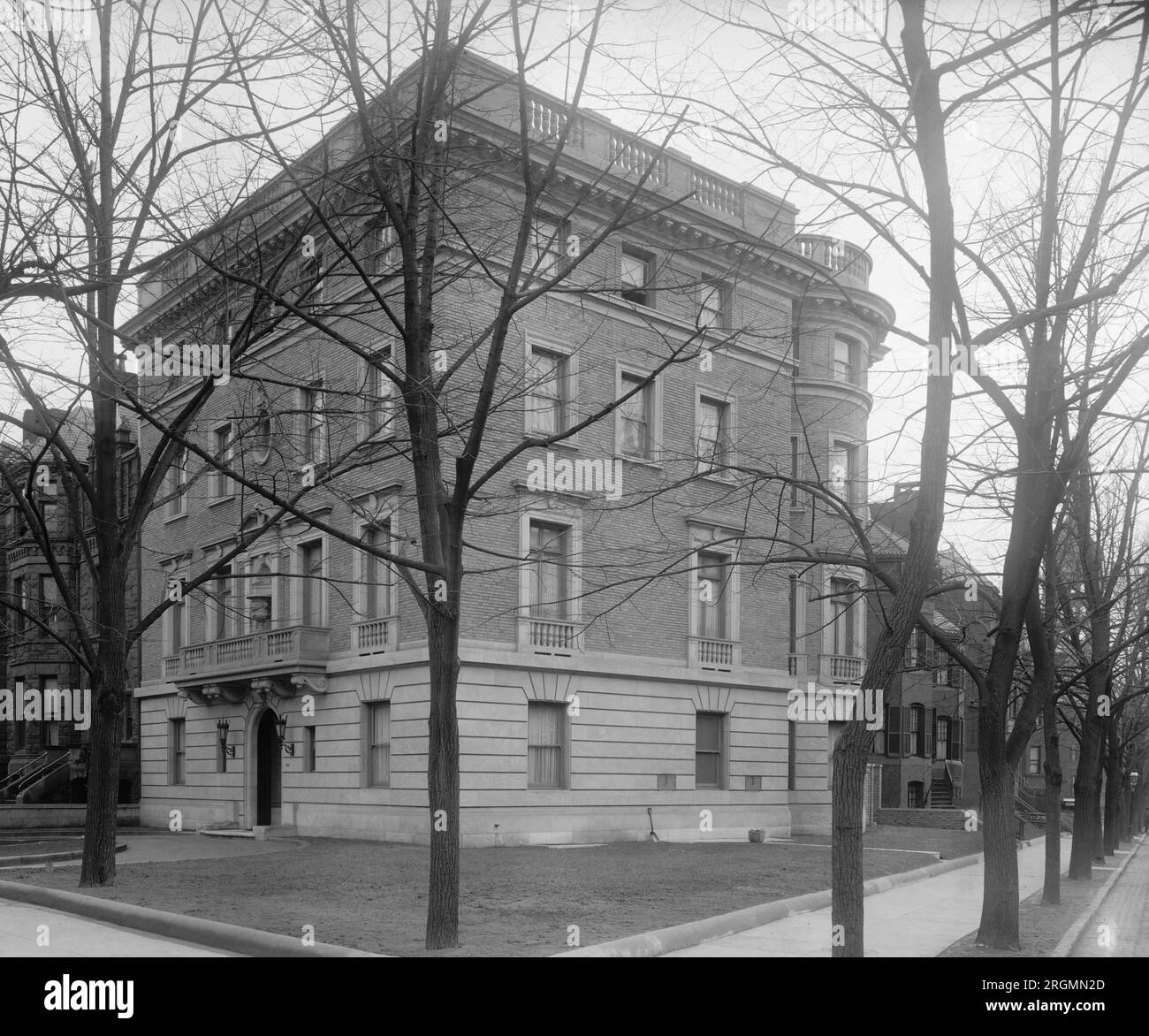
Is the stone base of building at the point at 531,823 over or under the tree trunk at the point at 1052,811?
under

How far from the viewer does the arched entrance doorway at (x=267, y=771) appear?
34.3m

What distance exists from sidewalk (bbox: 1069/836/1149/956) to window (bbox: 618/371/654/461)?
1439 centimetres

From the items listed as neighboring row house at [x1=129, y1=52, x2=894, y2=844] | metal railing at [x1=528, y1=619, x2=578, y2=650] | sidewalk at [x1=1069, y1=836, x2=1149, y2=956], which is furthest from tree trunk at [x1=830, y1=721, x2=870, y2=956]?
metal railing at [x1=528, y1=619, x2=578, y2=650]

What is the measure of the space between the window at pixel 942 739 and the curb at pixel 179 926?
49494mm

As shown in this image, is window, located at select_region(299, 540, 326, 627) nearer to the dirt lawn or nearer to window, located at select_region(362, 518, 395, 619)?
window, located at select_region(362, 518, 395, 619)

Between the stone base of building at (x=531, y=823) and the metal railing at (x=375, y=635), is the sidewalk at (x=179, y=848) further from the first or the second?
the metal railing at (x=375, y=635)

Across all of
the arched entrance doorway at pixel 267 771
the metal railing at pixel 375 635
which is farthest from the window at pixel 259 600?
the metal railing at pixel 375 635

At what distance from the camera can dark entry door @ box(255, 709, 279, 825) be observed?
34.4 m

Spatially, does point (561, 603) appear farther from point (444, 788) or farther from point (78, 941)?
point (444, 788)
